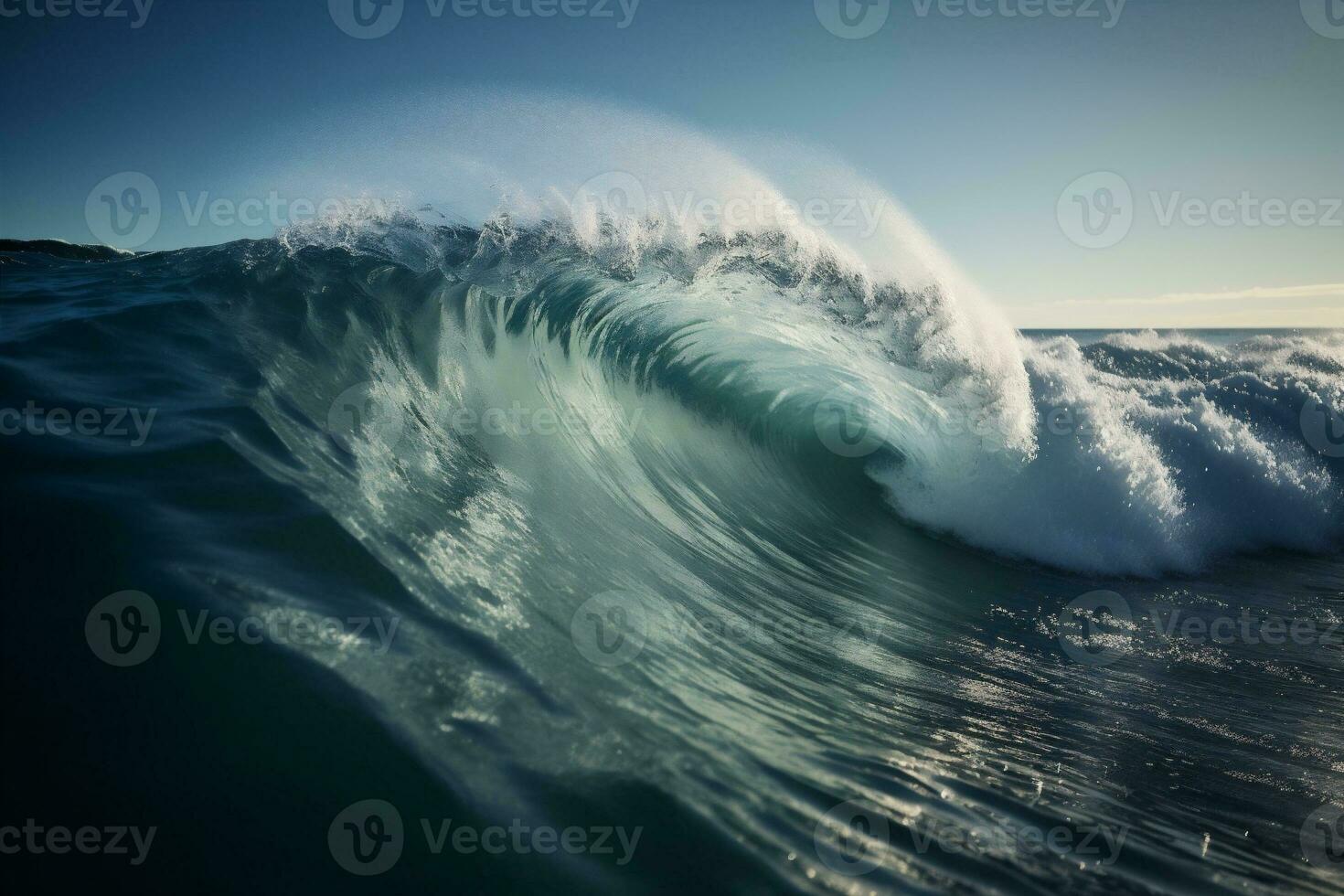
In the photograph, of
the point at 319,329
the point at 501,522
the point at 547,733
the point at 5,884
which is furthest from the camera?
the point at 319,329

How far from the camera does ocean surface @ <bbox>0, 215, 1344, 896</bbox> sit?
1711mm

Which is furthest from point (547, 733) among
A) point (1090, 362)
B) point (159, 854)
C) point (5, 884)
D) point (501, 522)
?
point (1090, 362)

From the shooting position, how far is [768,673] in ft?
10.4

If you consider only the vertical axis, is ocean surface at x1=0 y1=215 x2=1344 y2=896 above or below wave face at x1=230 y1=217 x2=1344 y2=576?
below

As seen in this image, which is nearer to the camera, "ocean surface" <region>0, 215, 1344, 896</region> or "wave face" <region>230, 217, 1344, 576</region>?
"ocean surface" <region>0, 215, 1344, 896</region>

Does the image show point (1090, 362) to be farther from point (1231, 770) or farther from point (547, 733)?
point (547, 733)

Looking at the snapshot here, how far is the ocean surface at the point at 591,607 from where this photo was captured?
171 cm

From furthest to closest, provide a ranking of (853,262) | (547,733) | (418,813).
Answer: (853,262), (547,733), (418,813)

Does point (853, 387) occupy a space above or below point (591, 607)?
above

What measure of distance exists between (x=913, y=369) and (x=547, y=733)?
23.1ft

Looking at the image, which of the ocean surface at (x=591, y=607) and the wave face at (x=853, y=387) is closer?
the ocean surface at (x=591, y=607)

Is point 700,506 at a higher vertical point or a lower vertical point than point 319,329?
lower

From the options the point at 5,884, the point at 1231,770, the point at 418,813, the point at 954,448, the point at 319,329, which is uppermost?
the point at 954,448

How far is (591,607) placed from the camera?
10.4 feet
